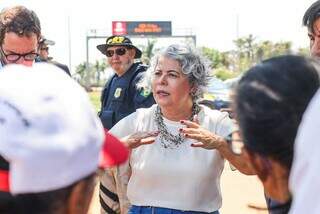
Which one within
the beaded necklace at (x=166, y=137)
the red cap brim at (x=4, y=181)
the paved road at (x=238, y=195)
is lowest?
the paved road at (x=238, y=195)

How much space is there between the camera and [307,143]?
147 cm

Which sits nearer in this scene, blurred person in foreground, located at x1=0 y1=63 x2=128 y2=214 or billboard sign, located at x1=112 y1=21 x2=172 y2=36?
blurred person in foreground, located at x1=0 y1=63 x2=128 y2=214

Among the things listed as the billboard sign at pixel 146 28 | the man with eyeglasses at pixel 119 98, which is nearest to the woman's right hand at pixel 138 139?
the man with eyeglasses at pixel 119 98

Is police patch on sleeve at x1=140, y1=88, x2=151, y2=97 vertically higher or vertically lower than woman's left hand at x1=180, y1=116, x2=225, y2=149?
higher

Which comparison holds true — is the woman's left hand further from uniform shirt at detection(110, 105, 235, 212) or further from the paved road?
the paved road

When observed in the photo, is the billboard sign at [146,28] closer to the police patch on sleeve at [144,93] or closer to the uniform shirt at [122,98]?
the uniform shirt at [122,98]

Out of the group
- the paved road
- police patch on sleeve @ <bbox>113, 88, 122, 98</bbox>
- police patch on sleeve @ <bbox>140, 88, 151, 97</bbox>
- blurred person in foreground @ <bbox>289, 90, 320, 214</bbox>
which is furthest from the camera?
the paved road

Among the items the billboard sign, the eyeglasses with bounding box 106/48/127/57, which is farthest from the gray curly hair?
the billboard sign

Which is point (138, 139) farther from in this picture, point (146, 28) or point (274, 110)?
point (146, 28)

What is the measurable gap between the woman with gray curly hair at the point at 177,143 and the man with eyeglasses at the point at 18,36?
66 cm

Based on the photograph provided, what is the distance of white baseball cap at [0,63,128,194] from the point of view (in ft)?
4.47

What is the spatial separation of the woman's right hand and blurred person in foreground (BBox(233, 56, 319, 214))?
5.27 feet

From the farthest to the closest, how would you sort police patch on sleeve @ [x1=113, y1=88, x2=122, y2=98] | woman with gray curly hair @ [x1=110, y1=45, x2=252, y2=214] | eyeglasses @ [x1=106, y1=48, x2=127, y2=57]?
eyeglasses @ [x1=106, y1=48, x2=127, y2=57] < police patch on sleeve @ [x1=113, y1=88, x2=122, y2=98] < woman with gray curly hair @ [x1=110, y1=45, x2=252, y2=214]

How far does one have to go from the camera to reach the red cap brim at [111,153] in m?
1.53
